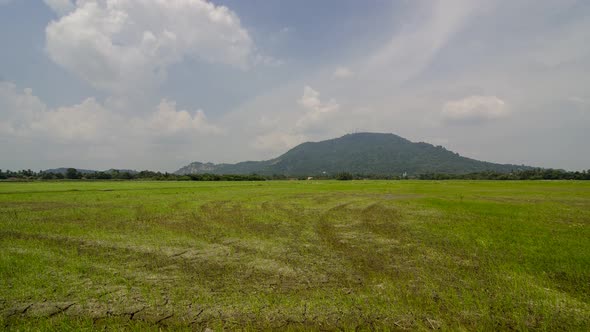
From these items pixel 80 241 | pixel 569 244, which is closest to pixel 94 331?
pixel 80 241

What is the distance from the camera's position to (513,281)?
23.7 feet

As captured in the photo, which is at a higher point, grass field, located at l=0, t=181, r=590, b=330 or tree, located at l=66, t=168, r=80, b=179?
tree, located at l=66, t=168, r=80, b=179

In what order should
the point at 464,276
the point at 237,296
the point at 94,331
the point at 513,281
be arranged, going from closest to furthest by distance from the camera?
the point at 94,331 < the point at 237,296 < the point at 513,281 < the point at 464,276

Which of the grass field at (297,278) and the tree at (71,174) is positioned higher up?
the tree at (71,174)

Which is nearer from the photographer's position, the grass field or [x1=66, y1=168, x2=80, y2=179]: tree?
the grass field

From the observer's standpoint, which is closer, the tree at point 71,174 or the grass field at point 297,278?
the grass field at point 297,278

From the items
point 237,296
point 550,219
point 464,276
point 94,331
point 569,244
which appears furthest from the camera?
point 550,219

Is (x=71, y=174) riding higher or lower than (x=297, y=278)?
higher

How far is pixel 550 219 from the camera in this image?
17219 mm

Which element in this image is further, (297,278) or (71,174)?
(71,174)

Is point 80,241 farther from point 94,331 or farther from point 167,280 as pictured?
point 94,331

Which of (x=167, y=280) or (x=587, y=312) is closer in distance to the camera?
(x=587, y=312)

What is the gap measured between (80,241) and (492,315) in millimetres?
15014

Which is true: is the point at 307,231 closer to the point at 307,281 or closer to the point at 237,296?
the point at 307,281
